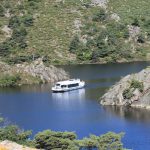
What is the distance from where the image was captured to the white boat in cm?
16580

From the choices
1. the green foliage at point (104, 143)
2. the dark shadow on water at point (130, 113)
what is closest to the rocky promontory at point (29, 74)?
the dark shadow on water at point (130, 113)

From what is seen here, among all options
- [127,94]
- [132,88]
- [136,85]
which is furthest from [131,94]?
[136,85]

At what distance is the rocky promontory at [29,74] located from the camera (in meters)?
179

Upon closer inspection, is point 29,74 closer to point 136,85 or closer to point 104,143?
point 136,85

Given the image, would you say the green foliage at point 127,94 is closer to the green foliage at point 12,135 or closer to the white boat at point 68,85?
the white boat at point 68,85

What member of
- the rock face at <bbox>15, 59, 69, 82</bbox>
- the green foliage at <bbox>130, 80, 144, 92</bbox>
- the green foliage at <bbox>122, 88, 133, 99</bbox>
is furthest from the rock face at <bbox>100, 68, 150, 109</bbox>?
the rock face at <bbox>15, 59, 69, 82</bbox>

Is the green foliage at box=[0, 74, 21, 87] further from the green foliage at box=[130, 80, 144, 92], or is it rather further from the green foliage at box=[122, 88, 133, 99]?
the green foliage at box=[122, 88, 133, 99]

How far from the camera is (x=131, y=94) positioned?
134125mm

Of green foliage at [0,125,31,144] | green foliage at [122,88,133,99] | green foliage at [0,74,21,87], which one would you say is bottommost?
green foliage at [0,125,31,144]

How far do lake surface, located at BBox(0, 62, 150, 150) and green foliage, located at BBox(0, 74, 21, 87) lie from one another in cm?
550

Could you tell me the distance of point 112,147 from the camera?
7331 centimetres

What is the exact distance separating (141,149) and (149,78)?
4875cm

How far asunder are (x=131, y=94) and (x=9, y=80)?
52475 millimetres

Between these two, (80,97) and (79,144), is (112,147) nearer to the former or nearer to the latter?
(79,144)
